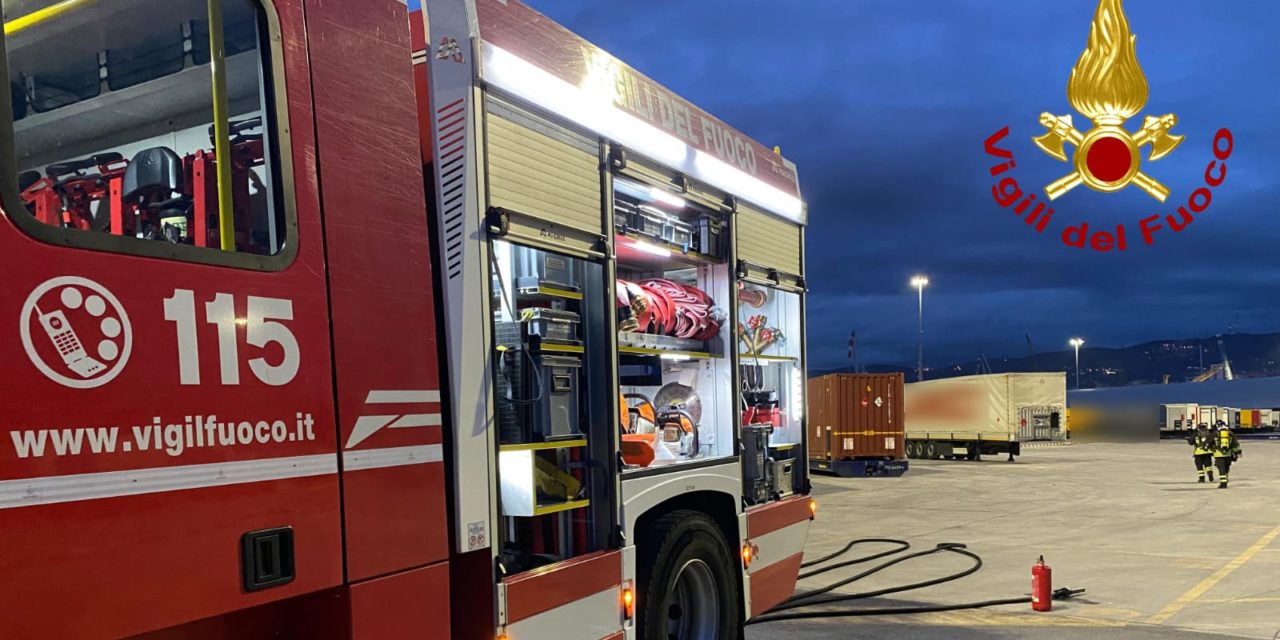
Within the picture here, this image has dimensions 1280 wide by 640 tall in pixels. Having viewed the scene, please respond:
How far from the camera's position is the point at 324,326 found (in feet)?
9.36

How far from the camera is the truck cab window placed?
2367mm

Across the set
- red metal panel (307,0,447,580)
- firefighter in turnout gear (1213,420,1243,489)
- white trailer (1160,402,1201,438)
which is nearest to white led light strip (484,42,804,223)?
red metal panel (307,0,447,580)

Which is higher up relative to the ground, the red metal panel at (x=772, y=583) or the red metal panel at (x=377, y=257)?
the red metal panel at (x=377, y=257)

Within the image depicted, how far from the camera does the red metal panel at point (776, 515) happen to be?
590 cm

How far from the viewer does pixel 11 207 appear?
2.13 metres

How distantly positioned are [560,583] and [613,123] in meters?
2.02

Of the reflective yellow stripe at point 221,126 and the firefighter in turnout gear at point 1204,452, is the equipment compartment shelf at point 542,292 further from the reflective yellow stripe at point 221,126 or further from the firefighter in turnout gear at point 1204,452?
the firefighter in turnout gear at point 1204,452

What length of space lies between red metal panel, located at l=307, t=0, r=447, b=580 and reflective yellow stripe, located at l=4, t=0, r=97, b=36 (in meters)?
0.64

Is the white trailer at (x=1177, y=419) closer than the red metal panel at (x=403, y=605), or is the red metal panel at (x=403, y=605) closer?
the red metal panel at (x=403, y=605)

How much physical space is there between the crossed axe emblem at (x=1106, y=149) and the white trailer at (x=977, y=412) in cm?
2469

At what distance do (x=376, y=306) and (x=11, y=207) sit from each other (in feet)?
3.58

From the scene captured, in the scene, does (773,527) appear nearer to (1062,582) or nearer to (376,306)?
(376,306)

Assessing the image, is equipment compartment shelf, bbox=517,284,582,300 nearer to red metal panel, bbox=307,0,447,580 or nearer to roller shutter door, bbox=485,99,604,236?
roller shutter door, bbox=485,99,604,236

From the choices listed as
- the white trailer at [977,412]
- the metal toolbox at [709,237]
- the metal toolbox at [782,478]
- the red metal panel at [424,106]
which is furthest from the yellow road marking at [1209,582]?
the white trailer at [977,412]
